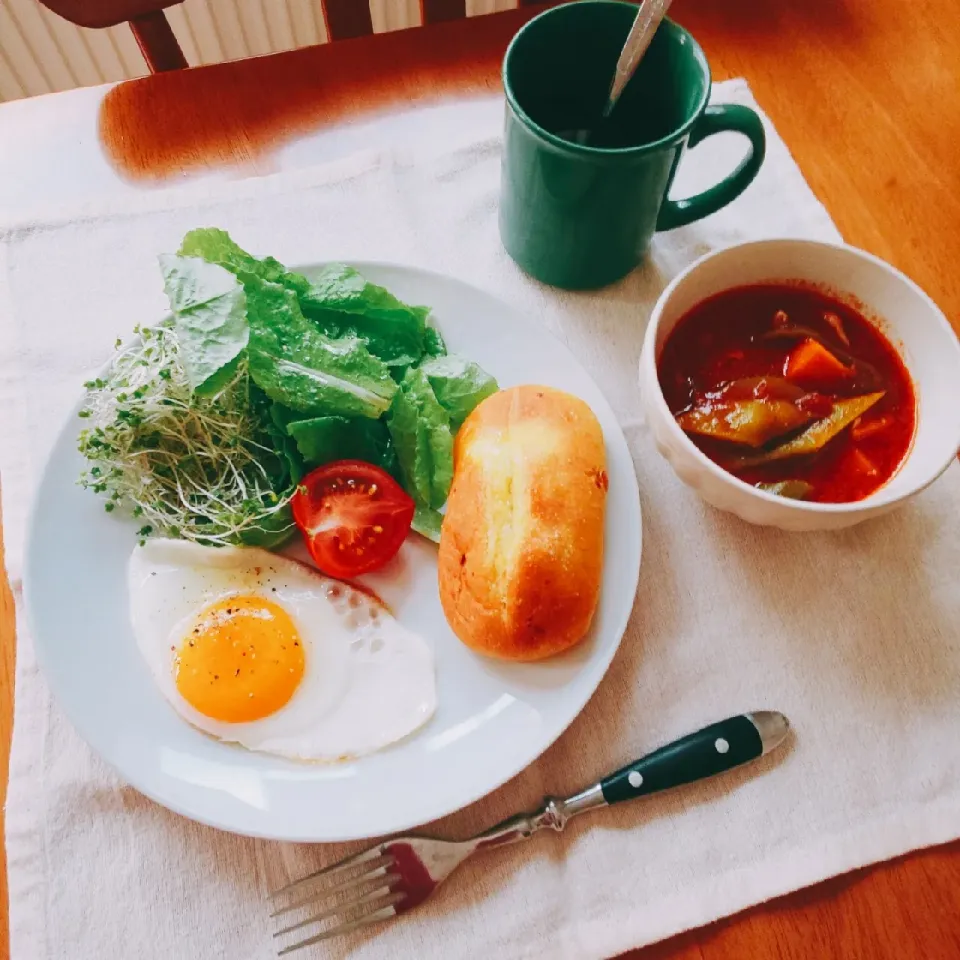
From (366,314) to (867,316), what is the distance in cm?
77


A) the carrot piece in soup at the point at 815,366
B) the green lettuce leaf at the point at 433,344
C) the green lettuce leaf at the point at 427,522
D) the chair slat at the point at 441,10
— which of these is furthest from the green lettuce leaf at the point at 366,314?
the chair slat at the point at 441,10

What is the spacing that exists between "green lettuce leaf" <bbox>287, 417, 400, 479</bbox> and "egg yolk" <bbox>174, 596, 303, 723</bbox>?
0.78 feet

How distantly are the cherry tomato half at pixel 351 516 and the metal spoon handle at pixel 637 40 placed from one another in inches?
27.4

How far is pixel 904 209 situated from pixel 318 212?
1127 mm

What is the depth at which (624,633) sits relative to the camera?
49.0 inches

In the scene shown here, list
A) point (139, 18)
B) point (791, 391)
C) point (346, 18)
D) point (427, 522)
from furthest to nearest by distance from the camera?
point (346, 18), point (139, 18), point (427, 522), point (791, 391)

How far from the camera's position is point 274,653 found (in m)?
1.21

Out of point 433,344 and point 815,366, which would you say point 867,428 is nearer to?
point 815,366

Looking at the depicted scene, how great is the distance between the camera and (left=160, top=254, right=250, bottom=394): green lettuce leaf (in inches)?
47.0

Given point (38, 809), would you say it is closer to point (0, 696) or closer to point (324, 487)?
point (0, 696)

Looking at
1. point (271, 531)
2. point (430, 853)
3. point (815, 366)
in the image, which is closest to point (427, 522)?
point (271, 531)

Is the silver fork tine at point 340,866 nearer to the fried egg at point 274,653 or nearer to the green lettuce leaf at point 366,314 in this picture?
the fried egg at point 274,653

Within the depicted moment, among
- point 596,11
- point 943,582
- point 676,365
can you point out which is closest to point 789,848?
point 943,582

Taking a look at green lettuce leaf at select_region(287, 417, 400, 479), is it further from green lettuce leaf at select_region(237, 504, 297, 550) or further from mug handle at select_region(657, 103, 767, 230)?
mug handle at select_region(657, 103, 767, 230)
